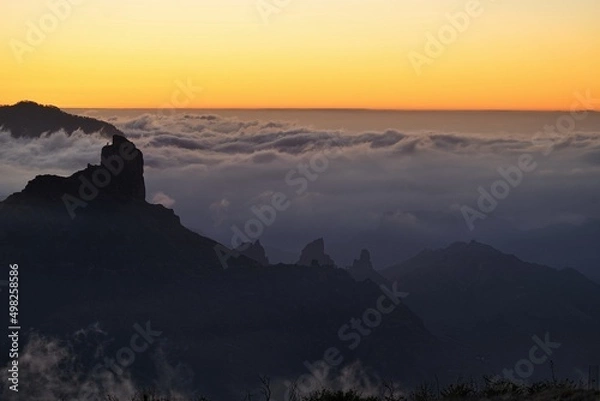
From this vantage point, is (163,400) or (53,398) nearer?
(163,400)

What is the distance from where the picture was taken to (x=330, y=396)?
35438 mm

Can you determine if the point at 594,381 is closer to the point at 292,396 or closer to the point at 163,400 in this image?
the point at 292,396

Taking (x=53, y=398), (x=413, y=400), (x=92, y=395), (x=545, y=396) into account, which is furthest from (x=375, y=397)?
(x=92, y=395)

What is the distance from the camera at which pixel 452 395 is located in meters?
33.7

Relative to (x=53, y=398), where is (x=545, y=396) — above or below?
above

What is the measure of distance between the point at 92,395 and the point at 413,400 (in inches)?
7061

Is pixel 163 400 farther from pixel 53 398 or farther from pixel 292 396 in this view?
pixel 53 398

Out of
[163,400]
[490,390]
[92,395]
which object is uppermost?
[490,390]

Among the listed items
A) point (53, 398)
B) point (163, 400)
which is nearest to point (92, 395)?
point (53, 398)

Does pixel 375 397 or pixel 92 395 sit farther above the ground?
pixel 375 397

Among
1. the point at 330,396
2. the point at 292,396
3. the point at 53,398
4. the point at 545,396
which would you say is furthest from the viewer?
the point at 53,398

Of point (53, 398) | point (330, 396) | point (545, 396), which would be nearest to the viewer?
point (545, 396)

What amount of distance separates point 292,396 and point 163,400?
19.7ft

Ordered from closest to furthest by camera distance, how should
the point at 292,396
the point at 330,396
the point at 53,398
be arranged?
the point at 292,396 < the point at 330,396 < the point at 53,398
